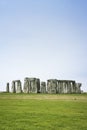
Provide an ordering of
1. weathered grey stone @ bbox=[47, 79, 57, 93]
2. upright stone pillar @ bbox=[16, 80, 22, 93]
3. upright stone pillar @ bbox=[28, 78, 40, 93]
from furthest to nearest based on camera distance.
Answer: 1. upright stone pillar @ bbox=[16, 80, 22, 93]
2. upright stone pillar @ bbox=[28, 78, 40, 93]
3. weathered grey stone @ bbox=[47, 79, 57, 93]

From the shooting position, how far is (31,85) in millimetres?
70438

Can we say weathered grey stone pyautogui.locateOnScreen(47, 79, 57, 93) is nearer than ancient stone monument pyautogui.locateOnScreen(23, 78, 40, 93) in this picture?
Yes

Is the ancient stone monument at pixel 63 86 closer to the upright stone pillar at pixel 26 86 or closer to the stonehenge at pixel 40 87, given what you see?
the stonehenge at pixel 40 87

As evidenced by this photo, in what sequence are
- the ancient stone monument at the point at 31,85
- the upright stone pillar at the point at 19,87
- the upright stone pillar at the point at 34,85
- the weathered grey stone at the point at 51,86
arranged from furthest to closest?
the upright stone pillar at the point at 19,87 → the ancient stone monument at the point at 31,85 → the upright stone pillar at the point at 34,85 → the weathered grey stone at the point at 51,86

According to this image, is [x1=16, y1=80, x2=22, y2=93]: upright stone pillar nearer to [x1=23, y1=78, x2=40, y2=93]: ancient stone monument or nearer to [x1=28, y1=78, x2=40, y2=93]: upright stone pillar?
[x1=23, y1=78, x2=40, y2=93]: ancient stone monument

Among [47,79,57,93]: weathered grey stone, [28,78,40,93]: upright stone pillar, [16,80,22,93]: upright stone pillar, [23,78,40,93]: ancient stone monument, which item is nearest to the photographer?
[47,79,57,93]: weathered grey stone

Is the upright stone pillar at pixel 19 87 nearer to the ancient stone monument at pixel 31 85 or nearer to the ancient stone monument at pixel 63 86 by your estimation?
the ancient stone monument at pixel 31 85

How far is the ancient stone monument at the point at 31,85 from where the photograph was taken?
7100 centimetres

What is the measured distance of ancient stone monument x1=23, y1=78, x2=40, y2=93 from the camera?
2795 inches

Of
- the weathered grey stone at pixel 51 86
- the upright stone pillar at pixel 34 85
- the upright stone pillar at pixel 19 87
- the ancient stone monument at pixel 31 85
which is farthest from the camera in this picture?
the upright stone pillar at pixel 19 87

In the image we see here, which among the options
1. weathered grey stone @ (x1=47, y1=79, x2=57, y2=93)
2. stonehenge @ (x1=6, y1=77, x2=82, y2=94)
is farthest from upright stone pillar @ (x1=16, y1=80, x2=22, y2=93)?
weathered grey stone @ (x1=47, y1=79, x2=57, y2=93)

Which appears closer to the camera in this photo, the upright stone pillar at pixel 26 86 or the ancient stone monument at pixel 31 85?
the ancient stone monument at pixel 31 85

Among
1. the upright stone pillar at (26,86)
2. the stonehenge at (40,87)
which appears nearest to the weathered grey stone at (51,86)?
the stonehenge at (40,87)

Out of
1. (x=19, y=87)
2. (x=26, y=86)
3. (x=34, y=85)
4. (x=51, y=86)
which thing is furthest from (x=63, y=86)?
(x=19, y=87)
